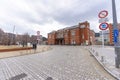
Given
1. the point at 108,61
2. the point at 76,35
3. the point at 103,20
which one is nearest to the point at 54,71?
the point at 103,20

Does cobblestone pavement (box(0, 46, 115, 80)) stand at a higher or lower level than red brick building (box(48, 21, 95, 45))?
lower

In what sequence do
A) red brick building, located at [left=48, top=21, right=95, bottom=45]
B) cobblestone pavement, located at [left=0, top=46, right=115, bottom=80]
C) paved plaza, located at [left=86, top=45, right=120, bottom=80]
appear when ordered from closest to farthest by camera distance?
1. cobblestone pavement, located at [left=0, top=46, right=115, bottom=80]
2. paved plaza, located at [left=86, top=45, right=120, bottom=80]
3. red brick building, located at [left=48, top=21, right=95, bottom=45]

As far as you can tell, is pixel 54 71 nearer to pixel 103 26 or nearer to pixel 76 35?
pixel 103 26

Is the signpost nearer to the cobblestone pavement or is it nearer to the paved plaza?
the paved plaza

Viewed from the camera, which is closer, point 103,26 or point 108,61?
point 103,26

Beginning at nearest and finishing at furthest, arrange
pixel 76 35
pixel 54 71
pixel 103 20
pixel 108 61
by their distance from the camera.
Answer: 1. pixel 54 71
2. pixel 103 20
3. pixel 108 61
4. pixel 76 35

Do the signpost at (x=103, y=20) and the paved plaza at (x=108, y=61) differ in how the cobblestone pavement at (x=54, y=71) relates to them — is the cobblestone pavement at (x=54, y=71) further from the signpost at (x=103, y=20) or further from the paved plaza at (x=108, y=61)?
the signpost at (x=103, y=20)

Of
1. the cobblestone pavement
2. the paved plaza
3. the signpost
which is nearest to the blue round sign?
the signpost

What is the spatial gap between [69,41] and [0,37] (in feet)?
126

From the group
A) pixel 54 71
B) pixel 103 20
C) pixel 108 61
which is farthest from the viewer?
pixel 108 61

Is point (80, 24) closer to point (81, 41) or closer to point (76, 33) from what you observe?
point (76, 33)

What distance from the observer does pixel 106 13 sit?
348 inches

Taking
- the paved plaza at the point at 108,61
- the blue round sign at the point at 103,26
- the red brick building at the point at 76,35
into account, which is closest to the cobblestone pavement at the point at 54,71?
the paved plaza at the point at 108,61

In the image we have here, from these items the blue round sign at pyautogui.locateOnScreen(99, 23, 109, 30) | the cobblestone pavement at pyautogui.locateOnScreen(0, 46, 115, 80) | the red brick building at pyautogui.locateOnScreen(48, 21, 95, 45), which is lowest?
the cobblestone pavement at pyautogui.locateOnScreen(0, 46, 115, 80)
